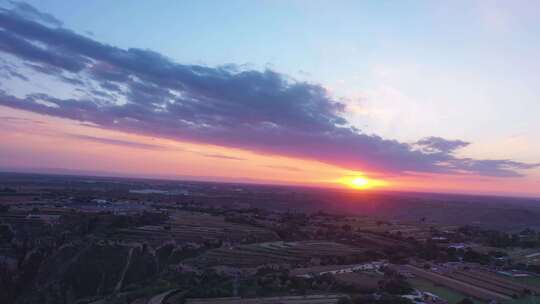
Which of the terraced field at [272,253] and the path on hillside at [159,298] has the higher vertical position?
the terraced field at [272,253]

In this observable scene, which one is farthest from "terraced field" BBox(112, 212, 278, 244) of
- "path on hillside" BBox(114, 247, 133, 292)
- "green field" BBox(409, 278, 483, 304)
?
"green field" BBox(409, 278, 483, 304)

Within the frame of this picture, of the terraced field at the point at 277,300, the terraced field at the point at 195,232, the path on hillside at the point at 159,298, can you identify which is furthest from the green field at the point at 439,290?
the terraced field at the point at 195,232

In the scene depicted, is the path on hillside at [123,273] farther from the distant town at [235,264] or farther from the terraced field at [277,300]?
the terraced field at [277,300]

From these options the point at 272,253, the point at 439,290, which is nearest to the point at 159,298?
the point at 272,253

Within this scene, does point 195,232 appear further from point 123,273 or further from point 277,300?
point 277,300

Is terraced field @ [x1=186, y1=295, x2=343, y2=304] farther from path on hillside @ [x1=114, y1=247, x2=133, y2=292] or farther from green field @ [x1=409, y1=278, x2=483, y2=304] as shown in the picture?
path on hillside @ [x1=114, y1=247, x2=133, y2=292]
